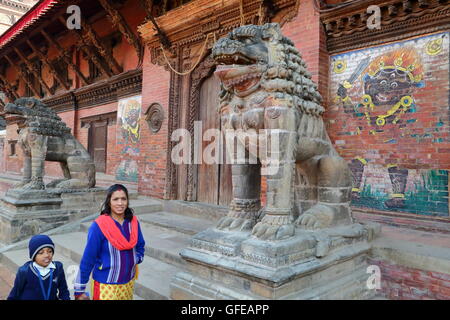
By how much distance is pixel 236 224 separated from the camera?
3.06 m

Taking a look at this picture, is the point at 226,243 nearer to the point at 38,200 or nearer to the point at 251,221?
the point at 251,221

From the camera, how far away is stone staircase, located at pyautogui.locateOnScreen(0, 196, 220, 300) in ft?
11.4

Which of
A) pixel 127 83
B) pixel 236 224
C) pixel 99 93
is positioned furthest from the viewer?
pixel 99 93

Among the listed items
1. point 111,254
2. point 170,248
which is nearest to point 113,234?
point 111,254

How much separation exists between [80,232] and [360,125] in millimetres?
4945

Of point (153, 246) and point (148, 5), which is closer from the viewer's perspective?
point (153, 246)

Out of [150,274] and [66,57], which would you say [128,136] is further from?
[150,274]

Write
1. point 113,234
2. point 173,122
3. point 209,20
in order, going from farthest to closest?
point 173,122
point 209,20
point 113,234

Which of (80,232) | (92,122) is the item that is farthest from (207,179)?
(92,122)

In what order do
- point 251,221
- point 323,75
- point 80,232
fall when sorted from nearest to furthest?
point 251,221, point 323,75, point 80,232

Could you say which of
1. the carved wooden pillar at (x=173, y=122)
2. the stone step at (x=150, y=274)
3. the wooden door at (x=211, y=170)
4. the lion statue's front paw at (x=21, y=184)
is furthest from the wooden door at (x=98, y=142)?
the stone step at (x=150, y=274)

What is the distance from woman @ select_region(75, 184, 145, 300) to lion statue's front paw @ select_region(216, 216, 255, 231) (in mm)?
901

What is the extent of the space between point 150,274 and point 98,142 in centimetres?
832

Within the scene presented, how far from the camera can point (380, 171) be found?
482cm
